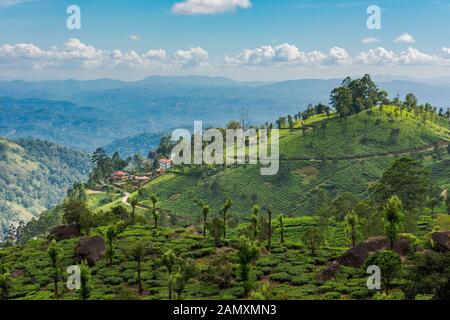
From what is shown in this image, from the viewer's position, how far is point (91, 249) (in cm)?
5519

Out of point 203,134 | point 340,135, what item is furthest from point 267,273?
point 203,134

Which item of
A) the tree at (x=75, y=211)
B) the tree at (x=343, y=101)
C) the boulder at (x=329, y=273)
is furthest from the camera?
the tree at (x=343, y=101)

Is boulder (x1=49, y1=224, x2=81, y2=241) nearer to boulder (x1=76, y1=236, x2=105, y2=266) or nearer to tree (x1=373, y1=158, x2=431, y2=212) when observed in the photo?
boulder (x1=76, y1=236, x2=105, y2=266)

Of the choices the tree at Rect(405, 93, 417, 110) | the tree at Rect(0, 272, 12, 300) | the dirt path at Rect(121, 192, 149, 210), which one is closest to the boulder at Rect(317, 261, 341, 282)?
the tree at Rect(0, 272, 12, 300)

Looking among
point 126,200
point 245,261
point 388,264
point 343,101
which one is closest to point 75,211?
point 245,261

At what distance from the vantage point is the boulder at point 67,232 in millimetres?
68062

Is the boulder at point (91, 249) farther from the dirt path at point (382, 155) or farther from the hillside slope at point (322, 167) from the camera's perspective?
the dirt path at point (382, 155)

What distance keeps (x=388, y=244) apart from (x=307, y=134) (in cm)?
11623

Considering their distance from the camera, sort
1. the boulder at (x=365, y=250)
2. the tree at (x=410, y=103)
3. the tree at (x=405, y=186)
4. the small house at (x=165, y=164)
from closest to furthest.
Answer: the boulder at (x=365, y=250)
the tree at (x=405, y=186)
the tree at (x=410, y=103)
the small house at (x=165, y=164)

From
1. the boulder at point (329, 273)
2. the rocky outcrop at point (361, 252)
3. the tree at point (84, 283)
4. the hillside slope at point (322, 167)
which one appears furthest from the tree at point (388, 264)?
the hillside slope at point (322, 167)

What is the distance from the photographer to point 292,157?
151 meters

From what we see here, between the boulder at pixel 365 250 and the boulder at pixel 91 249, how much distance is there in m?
26.2

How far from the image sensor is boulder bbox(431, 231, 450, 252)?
43144 millimetres
